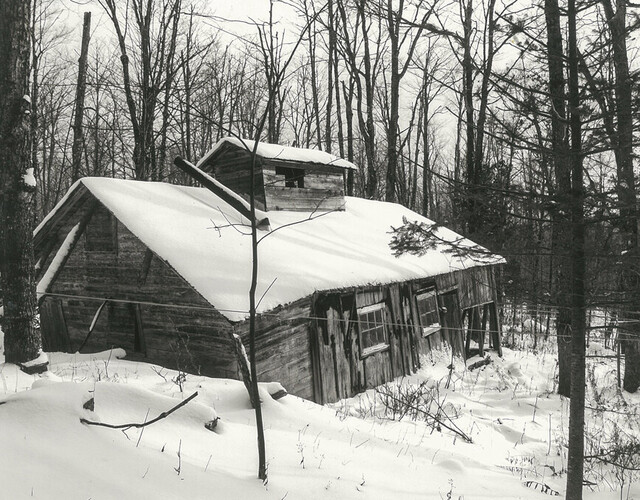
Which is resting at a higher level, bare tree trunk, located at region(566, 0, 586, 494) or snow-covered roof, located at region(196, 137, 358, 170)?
snow-covered roof, located at region(196, 137, 358, 170)

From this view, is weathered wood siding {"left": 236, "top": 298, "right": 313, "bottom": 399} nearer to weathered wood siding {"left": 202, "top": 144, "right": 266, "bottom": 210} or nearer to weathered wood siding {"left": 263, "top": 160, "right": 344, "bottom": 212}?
weathered wood siding {"left": 263, "top": 160, "right": 344, "bottom": 212}

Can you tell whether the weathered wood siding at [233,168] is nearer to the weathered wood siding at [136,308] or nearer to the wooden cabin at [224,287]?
the wooden cabin at [224,287]

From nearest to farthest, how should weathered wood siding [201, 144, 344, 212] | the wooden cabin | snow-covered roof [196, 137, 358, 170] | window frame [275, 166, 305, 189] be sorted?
1. the wooden cabin
2. snow-covered roof [196, 137, 358, 170]
3. weathered wood siding [201, 144, 344, 212]
4. window frame [275, 166, 305, 189]

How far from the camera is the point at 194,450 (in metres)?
4.61

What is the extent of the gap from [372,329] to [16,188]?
26.8ft

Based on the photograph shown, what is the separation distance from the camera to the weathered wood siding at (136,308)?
898cm

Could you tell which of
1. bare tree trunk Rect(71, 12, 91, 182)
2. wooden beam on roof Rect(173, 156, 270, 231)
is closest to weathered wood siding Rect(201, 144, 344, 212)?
→ wooden beam on roof Rect(173, 156, 270, 231)

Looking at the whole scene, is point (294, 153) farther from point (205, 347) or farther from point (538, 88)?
point (538, 88)

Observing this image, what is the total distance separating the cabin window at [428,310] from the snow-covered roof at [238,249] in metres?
0.67

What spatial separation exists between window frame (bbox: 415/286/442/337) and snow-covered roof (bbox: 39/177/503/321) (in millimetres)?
595

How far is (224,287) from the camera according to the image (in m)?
8.71

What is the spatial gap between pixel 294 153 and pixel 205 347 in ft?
24.3

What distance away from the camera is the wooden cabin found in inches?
357

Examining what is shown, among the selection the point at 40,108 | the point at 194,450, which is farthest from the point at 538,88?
the point at 40,108
